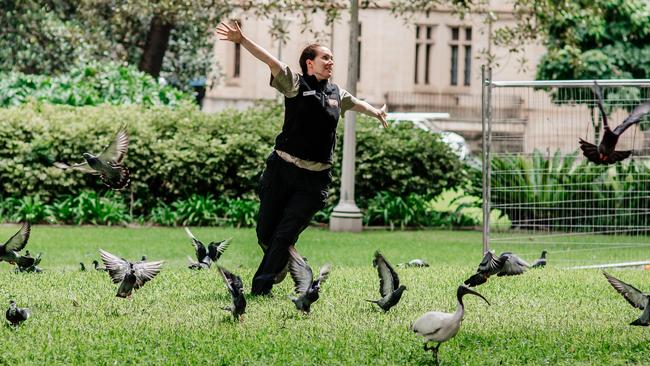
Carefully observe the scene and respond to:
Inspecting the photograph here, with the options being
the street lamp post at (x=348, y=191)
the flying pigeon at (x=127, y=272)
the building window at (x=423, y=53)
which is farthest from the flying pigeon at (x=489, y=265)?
the building window at (x=423, y=53)

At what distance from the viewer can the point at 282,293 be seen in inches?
357

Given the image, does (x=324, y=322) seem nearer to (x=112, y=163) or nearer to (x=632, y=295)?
(x=632, y=295)

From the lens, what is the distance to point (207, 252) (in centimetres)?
1039

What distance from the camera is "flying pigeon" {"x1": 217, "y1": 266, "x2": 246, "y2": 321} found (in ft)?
24.2

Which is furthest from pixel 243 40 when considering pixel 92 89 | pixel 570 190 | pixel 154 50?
pixel 154 50

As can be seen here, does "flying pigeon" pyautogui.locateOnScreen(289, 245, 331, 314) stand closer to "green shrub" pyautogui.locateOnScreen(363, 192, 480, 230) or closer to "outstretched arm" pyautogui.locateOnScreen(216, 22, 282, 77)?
"outstretched arm" pyautogui.locateOnScreen(216, 22, 282, 77)

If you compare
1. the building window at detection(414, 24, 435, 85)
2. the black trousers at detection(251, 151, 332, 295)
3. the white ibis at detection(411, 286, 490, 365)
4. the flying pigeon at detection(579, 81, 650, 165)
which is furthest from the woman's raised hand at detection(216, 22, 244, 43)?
the building window at detection(414, 24, 435, 85)

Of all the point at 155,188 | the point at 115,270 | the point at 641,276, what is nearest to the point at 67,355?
the point at 115,270

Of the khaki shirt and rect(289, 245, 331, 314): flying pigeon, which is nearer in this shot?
rect(289, 245, 331, 314): flying pigeon

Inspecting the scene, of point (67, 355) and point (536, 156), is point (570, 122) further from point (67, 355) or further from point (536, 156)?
point (67, 355)

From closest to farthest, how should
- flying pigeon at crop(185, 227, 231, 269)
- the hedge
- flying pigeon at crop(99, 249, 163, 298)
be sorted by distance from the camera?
flying pigeon at crop(99, 249, 163, 298) → flying pigeon at crop(185, 227, 231, 269) → the hedge

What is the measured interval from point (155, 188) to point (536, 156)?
617 cm

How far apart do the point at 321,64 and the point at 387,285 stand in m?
1.65

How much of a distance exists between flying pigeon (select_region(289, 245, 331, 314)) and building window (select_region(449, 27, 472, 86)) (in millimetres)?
35293
